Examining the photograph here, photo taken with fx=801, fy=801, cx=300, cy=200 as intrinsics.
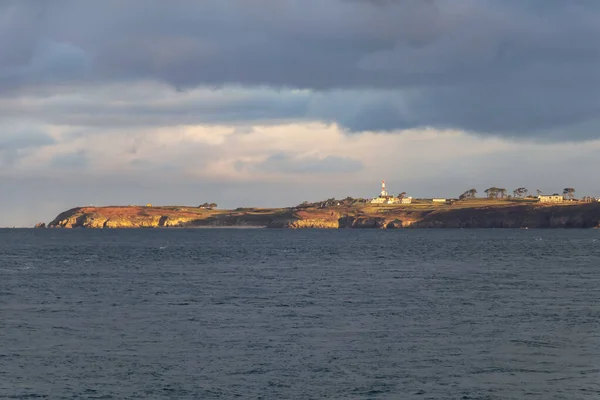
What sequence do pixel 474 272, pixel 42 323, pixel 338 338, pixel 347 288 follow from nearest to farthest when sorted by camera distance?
pixel 338 338
pixel 42 323
pixel 347 288
pixel 474 272

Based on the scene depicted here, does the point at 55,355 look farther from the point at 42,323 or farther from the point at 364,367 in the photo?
the point at 364,367

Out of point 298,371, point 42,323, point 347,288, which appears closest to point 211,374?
point 298,371

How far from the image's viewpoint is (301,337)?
1821 inches

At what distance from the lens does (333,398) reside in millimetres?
32844

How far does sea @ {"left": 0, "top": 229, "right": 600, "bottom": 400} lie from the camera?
34.8 metres

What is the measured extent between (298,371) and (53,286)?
49165mm

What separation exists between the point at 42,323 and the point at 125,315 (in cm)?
613

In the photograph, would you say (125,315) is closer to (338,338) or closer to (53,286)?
(338,338)

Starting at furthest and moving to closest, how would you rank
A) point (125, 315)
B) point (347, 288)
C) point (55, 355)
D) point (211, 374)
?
point (347, 288) < point (125, 315) < point (55, 355) < point (211, 374)

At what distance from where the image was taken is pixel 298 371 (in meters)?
37.4

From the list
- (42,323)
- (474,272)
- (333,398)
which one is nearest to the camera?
(333,398)

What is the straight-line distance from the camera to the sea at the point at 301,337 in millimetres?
34812

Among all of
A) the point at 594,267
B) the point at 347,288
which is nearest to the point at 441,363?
the point at 347,288

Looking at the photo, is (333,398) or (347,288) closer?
(333,398)
